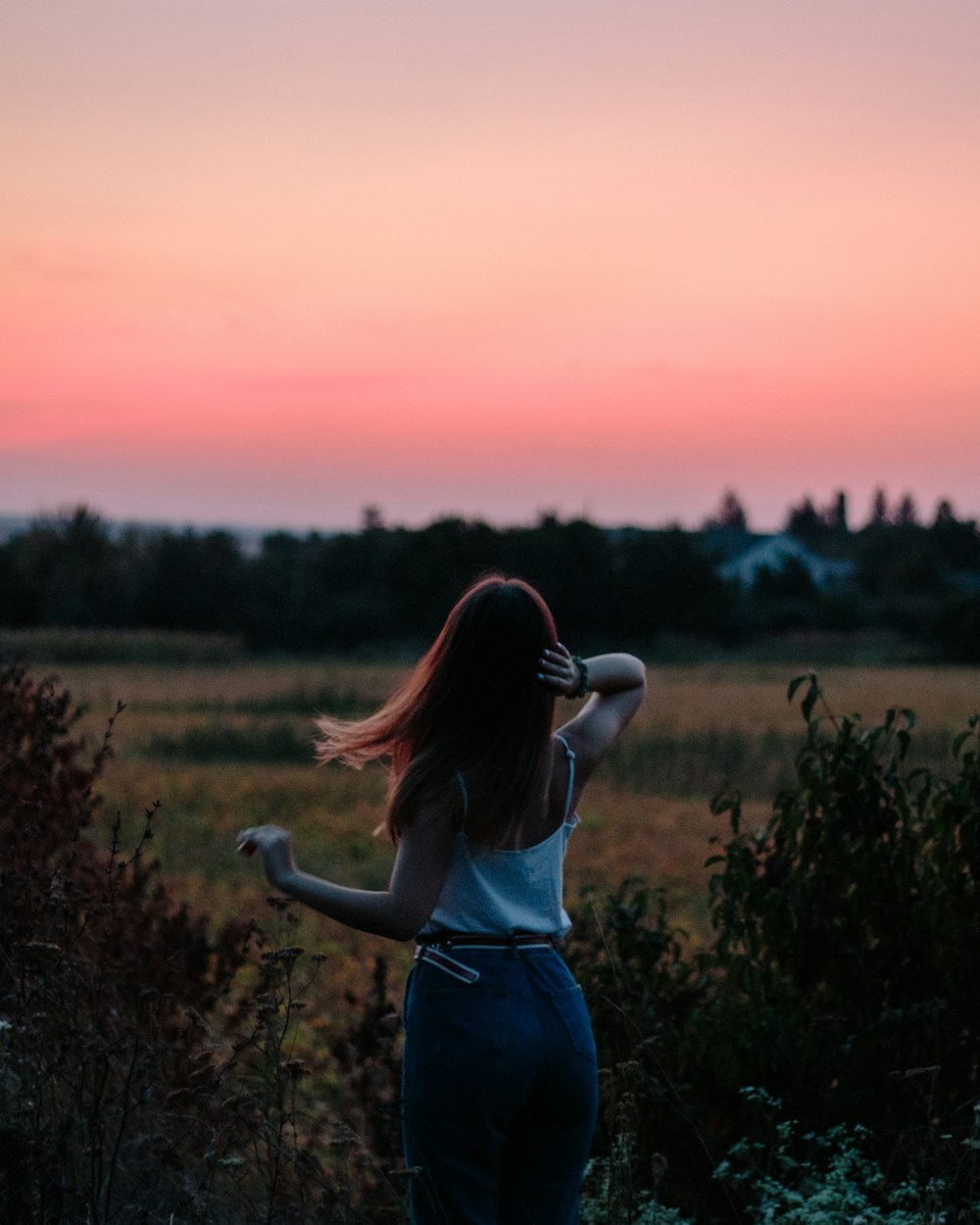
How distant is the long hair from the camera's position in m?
2.69

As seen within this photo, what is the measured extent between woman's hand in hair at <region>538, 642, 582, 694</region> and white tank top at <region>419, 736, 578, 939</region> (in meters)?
0.26

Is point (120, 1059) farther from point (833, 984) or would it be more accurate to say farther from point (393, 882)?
point (833, 984)

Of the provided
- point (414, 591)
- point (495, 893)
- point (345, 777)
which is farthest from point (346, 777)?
A: point (414, 591)

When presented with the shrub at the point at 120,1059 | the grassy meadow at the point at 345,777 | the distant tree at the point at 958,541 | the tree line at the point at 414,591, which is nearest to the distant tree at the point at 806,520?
the distant tree at the point at 958,541

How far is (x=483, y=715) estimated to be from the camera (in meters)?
2.71

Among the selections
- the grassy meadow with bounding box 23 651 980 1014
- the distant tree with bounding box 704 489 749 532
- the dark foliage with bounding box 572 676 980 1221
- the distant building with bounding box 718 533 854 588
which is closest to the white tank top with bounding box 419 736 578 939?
the dark foliage with bounding box 572 676 980 1221

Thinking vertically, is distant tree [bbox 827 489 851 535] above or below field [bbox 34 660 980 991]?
above

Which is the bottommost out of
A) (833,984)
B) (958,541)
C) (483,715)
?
(833,984)

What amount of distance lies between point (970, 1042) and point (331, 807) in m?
15.6

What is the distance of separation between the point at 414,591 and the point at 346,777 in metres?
47.7

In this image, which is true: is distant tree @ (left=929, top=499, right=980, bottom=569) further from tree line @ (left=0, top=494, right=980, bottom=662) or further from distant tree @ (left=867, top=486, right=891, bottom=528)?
distant tree @ (left=867, top=486, right=891, bottom=528)

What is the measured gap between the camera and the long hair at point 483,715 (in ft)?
8.83

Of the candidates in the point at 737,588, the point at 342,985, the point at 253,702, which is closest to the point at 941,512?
the point at 737,588

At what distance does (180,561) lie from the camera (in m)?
72.6
